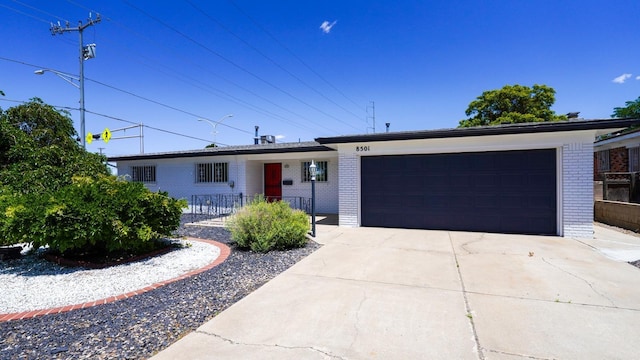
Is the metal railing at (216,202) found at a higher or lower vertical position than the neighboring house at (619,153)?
lower

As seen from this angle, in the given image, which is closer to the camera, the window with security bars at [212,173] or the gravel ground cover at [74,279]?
the gravel ground cover at [74,279]

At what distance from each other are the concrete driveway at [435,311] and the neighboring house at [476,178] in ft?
7.23

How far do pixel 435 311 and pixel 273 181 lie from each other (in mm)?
11427

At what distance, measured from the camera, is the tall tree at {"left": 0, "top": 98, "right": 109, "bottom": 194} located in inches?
254

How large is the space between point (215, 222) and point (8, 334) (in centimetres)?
753

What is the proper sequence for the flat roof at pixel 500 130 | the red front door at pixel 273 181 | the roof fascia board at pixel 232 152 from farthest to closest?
1. the red front door at pixel 273 181
2. the roof fascia board at pixel 232 152
3. the flat roof at pixel 500 130

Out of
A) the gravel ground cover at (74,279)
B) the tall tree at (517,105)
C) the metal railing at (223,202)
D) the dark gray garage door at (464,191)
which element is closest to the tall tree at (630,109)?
the tall tree at (517,105)

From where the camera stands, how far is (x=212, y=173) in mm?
14078

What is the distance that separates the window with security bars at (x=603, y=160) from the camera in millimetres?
15744

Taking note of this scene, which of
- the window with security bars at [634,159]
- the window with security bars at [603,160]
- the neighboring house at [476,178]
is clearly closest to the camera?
the neighboring house at [476,178]

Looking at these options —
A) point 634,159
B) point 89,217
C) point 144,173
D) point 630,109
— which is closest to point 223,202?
point 144,173

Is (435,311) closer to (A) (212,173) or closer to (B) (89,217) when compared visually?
(B) (89,217)

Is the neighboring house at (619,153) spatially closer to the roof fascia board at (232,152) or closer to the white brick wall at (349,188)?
the white brick wall at (349,188)

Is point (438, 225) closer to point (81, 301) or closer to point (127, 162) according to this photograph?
point (81, 301)
